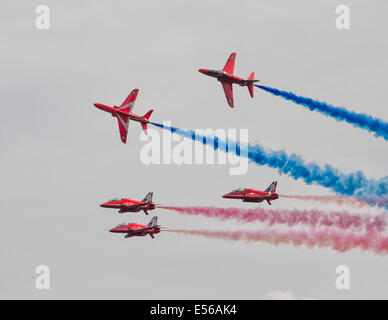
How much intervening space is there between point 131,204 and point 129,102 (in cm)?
1464

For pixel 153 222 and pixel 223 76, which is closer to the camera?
pixel 153 222

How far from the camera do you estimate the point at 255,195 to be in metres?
185

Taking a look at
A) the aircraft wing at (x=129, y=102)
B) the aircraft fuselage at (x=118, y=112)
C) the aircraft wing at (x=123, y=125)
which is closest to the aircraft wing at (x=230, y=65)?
the aircraft wing at (x=129, y=102)

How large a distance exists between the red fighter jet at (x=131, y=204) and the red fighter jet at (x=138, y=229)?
2115 millimetres

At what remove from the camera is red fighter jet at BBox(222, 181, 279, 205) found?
7259 inches

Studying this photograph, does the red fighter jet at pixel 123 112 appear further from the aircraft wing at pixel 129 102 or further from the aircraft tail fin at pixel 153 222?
the aircraft tail fin at pixel 153 222

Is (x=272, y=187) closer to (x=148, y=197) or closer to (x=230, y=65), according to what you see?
(x=148, y=197)

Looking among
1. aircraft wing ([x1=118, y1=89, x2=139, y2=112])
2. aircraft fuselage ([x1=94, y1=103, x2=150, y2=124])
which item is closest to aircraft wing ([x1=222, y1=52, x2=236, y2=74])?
aircraft wing ([x1=118, y1=89, x2=139, y2=112])

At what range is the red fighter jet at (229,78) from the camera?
189225 millimetres

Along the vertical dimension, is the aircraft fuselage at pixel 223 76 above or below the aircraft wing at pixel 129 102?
above

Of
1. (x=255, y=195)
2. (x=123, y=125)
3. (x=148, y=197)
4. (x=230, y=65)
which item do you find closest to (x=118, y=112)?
(x=123, y=125)
